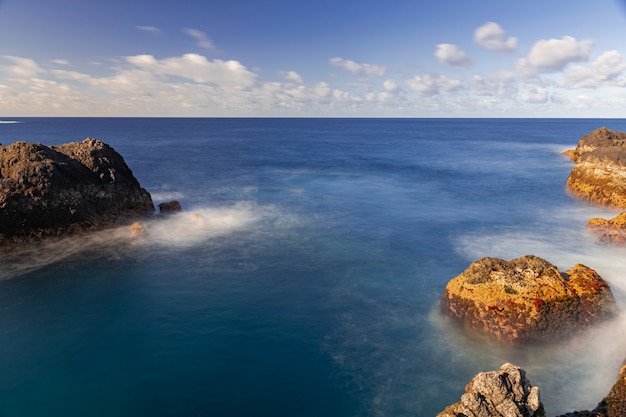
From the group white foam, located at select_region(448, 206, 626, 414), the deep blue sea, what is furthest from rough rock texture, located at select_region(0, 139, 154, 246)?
white foam, located at select_region(448, 206, 626, 414)

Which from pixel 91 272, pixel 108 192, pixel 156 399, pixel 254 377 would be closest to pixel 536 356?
pixel 254 377

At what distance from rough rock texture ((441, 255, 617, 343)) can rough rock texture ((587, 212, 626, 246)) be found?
40.3 feet

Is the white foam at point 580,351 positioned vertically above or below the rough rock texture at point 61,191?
below

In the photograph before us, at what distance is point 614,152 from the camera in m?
41.8

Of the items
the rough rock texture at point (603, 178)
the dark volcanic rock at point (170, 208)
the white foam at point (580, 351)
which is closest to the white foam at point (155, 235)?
the dark volcanic rock at point (170, 208)

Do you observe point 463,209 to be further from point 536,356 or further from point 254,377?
point 254,377

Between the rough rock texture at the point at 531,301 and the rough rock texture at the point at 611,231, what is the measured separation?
12.3 meters

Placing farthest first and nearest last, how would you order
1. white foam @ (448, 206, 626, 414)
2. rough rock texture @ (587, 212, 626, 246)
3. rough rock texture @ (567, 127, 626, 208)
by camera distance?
rough rock texture @ (567, 127, 626, 208) < rough rock texture @ (587, 212, 626, 246) < white foam @ (448, 206, 626, 414)

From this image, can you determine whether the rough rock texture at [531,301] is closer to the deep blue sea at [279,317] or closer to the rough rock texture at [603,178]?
the deep blue sea at [279,317]

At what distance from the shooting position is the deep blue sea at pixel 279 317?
14867 mm

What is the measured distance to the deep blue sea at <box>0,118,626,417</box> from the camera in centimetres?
1487

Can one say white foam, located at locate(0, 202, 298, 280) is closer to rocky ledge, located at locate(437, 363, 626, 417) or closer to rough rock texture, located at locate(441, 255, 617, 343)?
rough rock texture, located at locate(441, 255, 617, 343)

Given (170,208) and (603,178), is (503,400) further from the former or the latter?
(603,178)

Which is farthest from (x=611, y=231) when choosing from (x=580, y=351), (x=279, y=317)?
(x=279, y=317)
